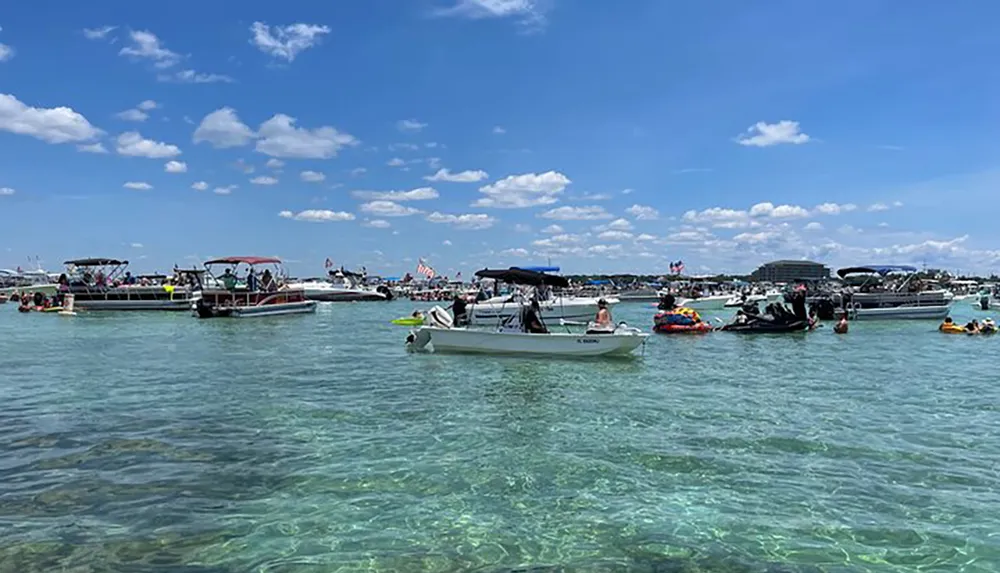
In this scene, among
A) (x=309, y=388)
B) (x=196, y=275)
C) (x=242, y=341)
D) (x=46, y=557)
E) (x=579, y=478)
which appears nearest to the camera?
(x=46, y=557)

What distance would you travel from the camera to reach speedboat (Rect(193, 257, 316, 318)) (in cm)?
4884

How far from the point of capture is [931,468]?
10148mm

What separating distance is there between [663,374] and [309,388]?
10.1m

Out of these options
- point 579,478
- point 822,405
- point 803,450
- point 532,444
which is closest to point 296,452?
point 532,444

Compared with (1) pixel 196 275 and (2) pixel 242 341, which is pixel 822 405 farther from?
(1) pixel 196 275

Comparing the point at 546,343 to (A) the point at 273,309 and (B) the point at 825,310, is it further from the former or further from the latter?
(A) the point at 273,309

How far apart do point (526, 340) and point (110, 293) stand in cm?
4908

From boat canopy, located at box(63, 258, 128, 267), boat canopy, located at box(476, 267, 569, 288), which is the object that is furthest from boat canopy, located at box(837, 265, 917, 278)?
boat canopy, located at box(63, 258, 128, 267)

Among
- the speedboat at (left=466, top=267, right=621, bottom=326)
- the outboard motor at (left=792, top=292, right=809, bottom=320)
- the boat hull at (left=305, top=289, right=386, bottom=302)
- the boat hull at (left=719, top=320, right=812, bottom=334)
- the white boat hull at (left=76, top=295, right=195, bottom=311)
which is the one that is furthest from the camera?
the boat hull at (left=305, top=289, right=386, bottom=302)

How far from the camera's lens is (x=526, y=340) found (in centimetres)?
2300

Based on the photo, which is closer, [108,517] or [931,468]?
[108,517]

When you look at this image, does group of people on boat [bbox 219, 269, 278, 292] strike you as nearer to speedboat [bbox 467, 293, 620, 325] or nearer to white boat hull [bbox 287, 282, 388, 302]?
speedboat [bbox 467, 293, 620, 325]

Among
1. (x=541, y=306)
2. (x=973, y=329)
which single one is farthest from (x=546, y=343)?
(x=973, y=329)

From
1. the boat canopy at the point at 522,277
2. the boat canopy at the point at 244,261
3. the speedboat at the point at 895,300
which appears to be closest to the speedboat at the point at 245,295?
the boat canopy at the point at 244,261
